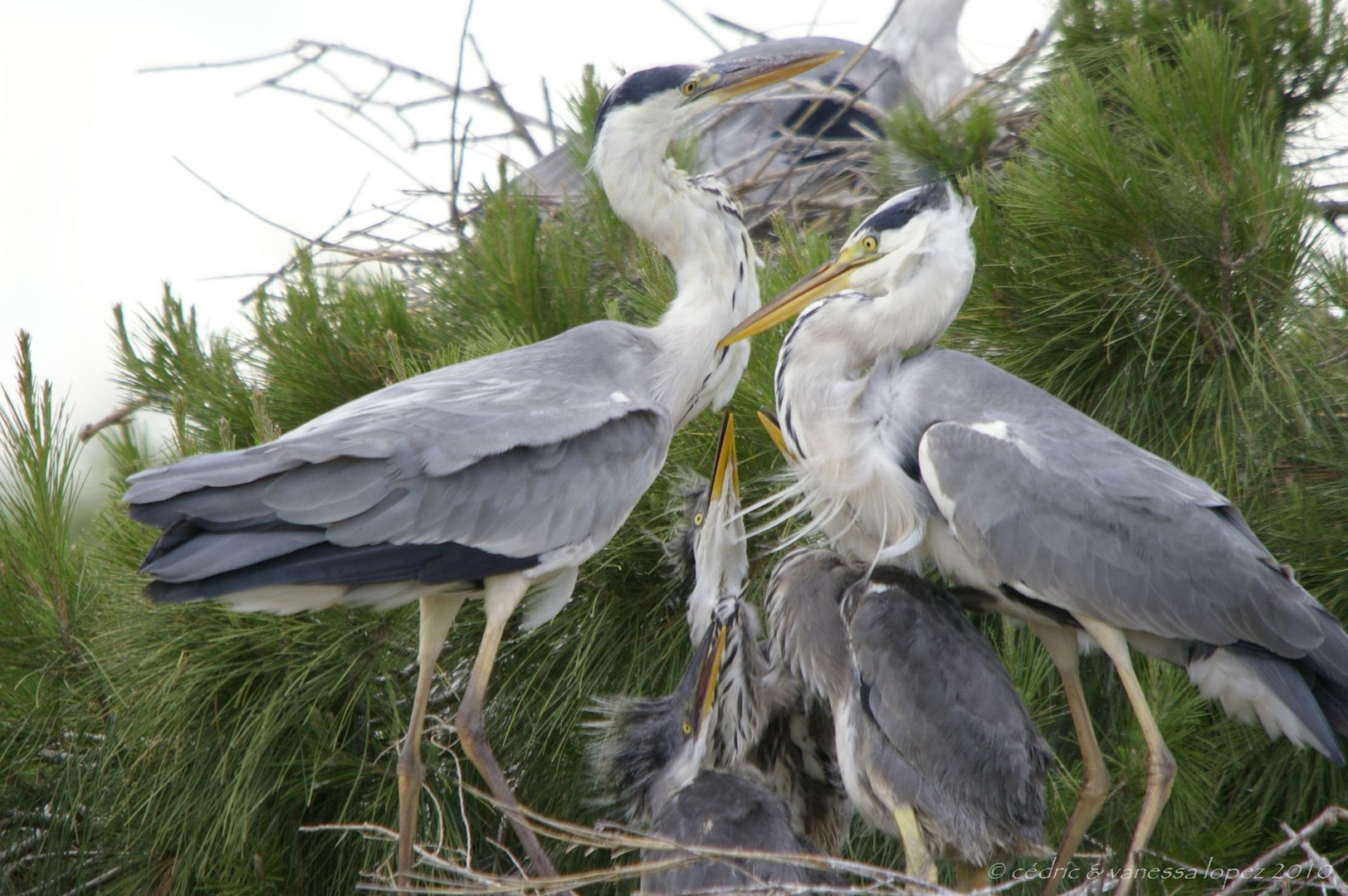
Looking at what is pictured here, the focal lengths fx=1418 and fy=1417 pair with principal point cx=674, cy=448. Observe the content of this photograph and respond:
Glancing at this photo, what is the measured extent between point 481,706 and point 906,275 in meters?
1.14

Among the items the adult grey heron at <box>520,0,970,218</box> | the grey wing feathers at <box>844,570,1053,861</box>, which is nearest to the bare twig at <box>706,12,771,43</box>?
the adult grey heron at <box>520,0,970,218</box>

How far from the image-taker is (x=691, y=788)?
249 cm

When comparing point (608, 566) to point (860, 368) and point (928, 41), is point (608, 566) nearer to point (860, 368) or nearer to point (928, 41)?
point (860, 368)

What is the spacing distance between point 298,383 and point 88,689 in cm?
78

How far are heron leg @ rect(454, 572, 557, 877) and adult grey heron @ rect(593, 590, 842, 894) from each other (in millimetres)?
221

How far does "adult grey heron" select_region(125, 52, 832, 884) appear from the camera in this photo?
2234mm

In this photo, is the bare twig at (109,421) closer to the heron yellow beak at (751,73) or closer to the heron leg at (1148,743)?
the heron yellow beak at (751,73)

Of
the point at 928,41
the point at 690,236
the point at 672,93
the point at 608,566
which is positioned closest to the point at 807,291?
the point at 690,236

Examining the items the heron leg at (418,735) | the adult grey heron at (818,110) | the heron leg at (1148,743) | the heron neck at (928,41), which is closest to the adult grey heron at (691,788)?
the heron leg at (418,735)

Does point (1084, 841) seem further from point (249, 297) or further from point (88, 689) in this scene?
point (249, 297)

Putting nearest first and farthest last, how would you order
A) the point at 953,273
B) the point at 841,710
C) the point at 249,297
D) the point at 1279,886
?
the point at 1279,886, the point at 841,710, the point at 953,273, the point at 249,297

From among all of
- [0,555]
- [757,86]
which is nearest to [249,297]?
[0,555]

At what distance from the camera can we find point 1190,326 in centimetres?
272

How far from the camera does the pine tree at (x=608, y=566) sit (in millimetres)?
2629
